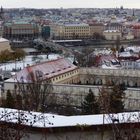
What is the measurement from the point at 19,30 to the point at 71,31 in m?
4.26

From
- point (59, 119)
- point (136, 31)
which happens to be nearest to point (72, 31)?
point (136, 31)

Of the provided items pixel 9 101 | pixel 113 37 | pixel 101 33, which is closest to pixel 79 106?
pixel 9 101

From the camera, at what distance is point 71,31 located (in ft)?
127

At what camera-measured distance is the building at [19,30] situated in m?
38.5

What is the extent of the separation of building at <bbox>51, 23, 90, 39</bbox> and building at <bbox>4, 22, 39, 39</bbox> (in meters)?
1.90

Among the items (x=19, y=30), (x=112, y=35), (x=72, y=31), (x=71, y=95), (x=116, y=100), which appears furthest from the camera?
(x=19, y=30)

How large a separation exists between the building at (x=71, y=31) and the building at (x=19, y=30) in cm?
190

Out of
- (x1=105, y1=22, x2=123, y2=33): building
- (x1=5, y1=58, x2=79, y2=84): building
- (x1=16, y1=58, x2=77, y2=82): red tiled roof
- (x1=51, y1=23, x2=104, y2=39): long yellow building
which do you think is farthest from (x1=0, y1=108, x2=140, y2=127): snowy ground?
(x1=105, y1=22, x2=123, y2=33): building

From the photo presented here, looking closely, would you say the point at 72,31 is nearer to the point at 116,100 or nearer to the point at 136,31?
the point at 136,31

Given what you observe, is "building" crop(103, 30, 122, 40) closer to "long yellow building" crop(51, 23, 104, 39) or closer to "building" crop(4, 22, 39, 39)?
"long yellow building" crop(51, 23, 104, 39)

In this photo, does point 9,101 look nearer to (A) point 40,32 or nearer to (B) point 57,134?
(B) point 57,134

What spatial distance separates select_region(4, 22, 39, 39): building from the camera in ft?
126

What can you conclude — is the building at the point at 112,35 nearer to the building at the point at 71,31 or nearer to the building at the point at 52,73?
the building at the point at 71,31

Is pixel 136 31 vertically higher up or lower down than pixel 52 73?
lower down
